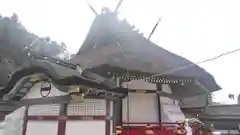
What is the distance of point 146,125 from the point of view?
6602 millimetres

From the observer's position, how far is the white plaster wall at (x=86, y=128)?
5.79 m

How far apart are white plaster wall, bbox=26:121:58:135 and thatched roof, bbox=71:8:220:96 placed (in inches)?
68.9

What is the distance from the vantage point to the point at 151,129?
21.0 ft

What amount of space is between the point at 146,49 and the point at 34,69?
3635 mm

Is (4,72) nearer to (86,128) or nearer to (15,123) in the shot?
(15,123)

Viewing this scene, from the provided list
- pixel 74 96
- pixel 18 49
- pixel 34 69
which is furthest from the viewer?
pixel 18 49

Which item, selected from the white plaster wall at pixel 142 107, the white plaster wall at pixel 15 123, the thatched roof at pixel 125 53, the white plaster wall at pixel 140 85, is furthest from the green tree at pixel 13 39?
the white plaster wall at pixel 142 107

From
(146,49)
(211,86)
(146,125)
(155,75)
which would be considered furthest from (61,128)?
(211,86)

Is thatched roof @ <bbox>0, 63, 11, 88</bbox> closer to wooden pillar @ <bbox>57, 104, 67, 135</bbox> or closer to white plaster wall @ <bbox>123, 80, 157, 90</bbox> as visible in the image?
wooden pillar @ <bbox>57, 104, 67, 135</bbox>

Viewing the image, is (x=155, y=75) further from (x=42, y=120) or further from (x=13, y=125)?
(x=13, y=125)

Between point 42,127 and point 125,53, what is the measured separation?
10.2 ft

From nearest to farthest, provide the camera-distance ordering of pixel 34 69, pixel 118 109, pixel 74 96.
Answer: pixel 74 96 → pixel 34 69 → pixel 118 109

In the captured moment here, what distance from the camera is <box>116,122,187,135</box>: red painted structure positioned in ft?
20.4

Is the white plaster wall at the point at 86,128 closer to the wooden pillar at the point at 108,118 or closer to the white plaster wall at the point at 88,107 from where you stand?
the wooden pillar at the point at 108,118
